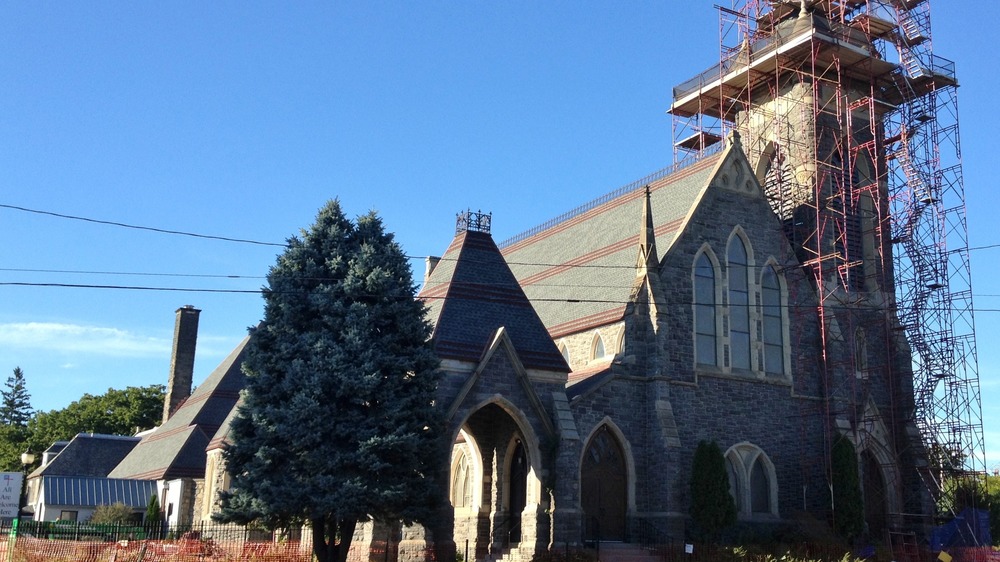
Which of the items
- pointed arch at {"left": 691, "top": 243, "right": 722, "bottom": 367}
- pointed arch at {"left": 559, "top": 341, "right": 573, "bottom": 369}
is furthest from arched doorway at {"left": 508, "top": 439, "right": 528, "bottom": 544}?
pointed arch at {"left": 691, "top": 243, "right": 722, "bottom": 367}

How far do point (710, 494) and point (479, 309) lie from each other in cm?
793

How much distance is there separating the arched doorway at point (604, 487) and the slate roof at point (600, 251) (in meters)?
4.07

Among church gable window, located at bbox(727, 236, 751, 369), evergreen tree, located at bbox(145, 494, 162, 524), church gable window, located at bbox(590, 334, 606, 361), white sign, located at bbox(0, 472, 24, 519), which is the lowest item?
evergreen tree, located at bbox(145, 494, 162, 524)

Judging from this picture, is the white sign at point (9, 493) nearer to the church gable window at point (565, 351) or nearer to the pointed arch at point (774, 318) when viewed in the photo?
the church gable window at point (565, 351)

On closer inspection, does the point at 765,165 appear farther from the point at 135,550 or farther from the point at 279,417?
the point at 135,550

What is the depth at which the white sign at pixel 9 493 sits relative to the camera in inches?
768

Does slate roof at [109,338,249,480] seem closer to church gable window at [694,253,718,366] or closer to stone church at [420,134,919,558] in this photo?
stone church at [420,134,919,558]

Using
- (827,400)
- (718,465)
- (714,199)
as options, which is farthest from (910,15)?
(718,465)

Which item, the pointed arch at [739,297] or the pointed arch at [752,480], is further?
the pointed arch at [739,297]

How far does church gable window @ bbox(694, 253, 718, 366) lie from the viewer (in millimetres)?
30469

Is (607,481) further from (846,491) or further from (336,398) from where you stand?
(336,398)

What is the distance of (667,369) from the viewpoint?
94.6ft

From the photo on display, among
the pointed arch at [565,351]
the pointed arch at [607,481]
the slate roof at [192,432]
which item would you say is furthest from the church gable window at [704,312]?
the slate roof at [192,432]

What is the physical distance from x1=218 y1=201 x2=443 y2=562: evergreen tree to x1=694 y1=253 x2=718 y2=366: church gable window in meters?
9.61
